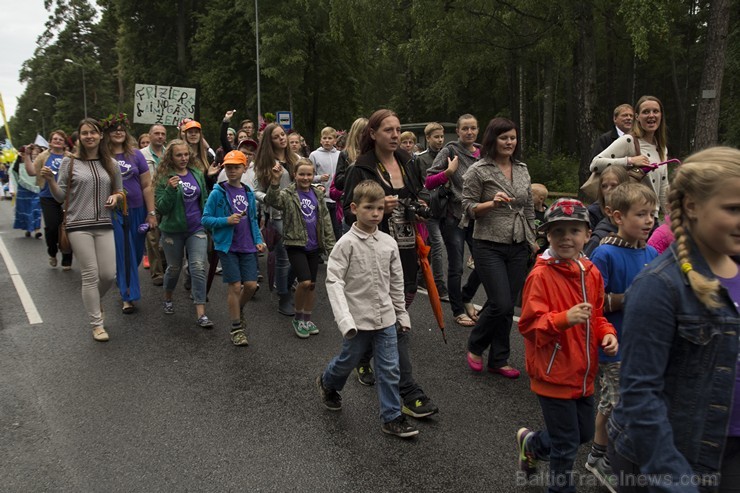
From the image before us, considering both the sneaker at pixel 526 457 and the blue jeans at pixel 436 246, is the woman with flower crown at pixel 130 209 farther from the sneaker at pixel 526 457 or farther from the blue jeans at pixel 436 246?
the sneaker at pixel 526 457

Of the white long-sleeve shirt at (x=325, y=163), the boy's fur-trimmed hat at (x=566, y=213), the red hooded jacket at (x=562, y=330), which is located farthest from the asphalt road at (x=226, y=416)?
the white long-sleeve shirt at (x=325, y=163)

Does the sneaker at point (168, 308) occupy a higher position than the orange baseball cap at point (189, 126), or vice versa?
the orange baseball cap at point (189, 126)

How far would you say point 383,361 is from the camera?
383 cm

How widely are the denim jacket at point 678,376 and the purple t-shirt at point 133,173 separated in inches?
251

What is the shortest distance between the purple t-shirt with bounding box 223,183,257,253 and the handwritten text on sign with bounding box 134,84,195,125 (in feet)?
31.2

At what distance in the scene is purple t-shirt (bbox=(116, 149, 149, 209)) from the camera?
6.96 m

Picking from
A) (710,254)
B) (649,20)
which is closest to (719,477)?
(710,254)

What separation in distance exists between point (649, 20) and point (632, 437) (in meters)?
13.2

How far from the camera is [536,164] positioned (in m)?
25.6

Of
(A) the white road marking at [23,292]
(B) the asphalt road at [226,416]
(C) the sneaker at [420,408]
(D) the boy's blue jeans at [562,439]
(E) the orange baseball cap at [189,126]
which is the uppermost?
(E) the orange baseball cap at [189,126]

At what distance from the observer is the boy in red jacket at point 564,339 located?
→ 2.89 meters

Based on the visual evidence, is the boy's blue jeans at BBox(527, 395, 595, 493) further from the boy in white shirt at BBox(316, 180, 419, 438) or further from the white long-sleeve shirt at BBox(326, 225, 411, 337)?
the white long-sleeve shirt at BBox(326, 225, 411, 337)

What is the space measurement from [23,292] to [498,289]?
6498mm

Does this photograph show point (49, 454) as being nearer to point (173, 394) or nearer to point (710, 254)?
point (173, 394)
